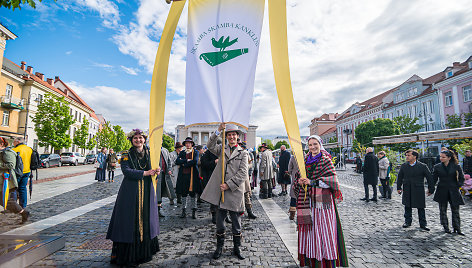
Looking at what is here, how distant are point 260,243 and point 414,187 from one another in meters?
4.02

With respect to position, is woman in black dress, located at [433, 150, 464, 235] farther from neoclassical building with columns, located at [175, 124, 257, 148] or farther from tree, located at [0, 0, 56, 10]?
neoclassical building with columns, located at [175, 124, 257, 148]

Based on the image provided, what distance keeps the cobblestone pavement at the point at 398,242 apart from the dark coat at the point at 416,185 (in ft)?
1.91

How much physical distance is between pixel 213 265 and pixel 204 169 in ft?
10.2

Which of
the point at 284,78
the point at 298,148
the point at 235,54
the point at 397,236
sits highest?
the point at 235,54

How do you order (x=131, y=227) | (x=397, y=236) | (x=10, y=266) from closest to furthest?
(x=10, y=266) → (x=131, y=227) → (x=397, y=236)

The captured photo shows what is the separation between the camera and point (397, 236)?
15.8ft

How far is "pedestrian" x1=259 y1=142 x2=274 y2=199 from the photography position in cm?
→ 884

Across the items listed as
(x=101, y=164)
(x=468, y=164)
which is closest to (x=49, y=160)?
(x=101, y=164)

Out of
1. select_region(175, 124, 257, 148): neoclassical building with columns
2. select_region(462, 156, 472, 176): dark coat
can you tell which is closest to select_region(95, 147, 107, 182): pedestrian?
select_region(462, 156, 472, 176): dark coat

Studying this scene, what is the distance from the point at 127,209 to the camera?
10.8 ft

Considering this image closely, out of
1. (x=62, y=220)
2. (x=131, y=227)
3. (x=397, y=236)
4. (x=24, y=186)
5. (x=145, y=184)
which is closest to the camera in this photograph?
(x=131, y=227)

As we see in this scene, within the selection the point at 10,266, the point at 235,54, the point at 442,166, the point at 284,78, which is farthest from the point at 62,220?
the point at 442,166

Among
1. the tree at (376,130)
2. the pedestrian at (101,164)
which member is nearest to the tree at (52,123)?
the pedestrian at (101,164)

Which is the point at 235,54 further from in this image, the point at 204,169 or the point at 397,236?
the point at 397,236
